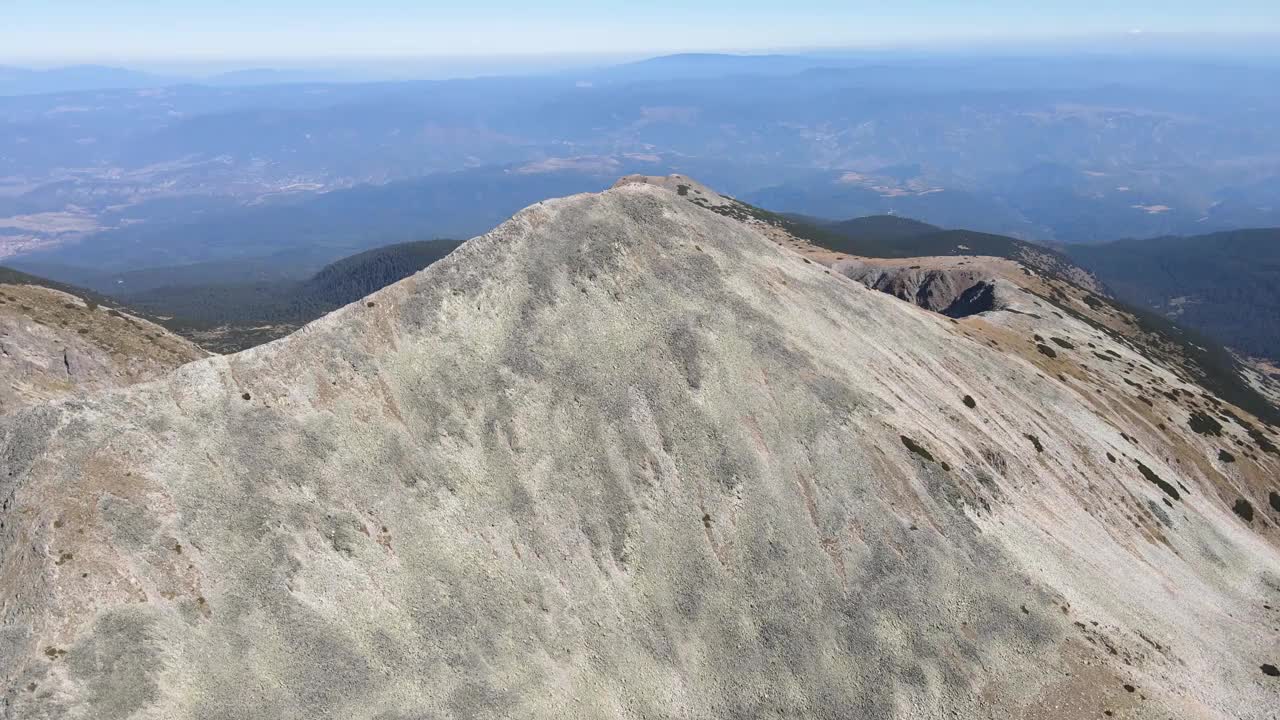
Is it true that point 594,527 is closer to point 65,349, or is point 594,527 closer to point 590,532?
point 590,532

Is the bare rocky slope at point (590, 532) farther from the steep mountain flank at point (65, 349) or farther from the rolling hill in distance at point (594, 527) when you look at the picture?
the steep mountain flank at point (65, 349)

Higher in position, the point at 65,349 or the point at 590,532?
the point at 65,349

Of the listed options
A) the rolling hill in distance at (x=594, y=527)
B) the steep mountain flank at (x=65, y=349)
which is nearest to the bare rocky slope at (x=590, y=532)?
the rolling hill in distance at (x=594, y=527)

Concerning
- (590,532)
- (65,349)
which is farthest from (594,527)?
(65,349)

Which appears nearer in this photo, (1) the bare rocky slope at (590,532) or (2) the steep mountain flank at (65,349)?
(1) the bare rocky slope at (590,532)

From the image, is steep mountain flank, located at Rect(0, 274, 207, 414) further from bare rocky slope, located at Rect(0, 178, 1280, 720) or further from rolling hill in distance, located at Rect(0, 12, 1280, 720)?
bare rocky slope, located at Rect(0, 178, 1280, 720)

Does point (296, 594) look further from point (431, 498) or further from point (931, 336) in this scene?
point (931, 336)
